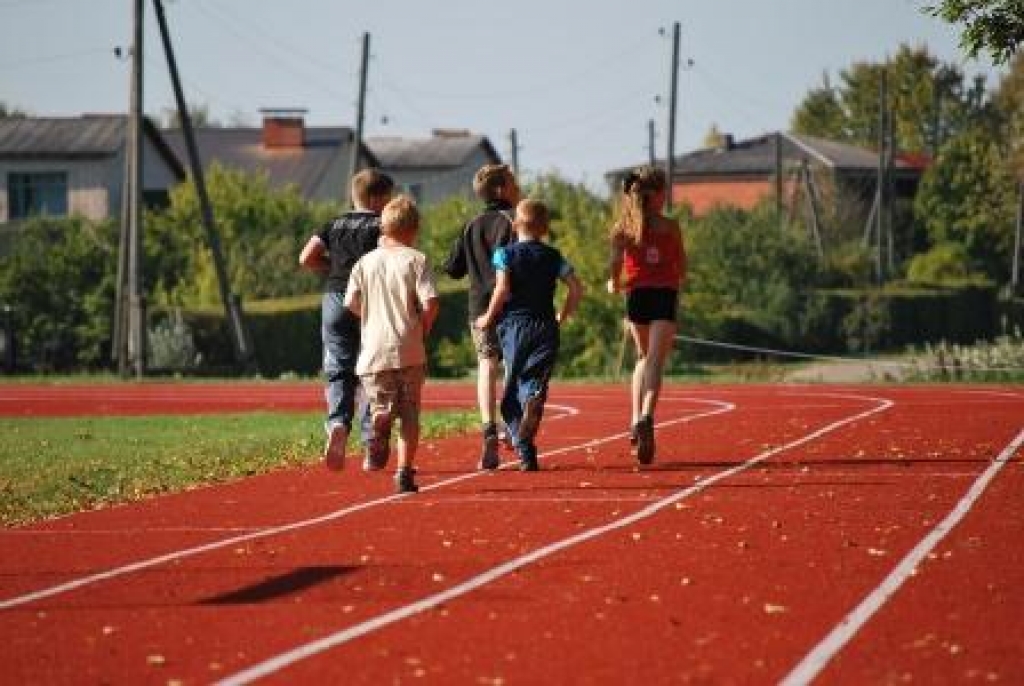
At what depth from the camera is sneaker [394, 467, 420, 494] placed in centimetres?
1477

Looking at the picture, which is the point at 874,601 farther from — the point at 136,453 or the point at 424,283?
the point at 136,453

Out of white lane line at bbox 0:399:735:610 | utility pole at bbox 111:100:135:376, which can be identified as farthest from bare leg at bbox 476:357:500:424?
utility pole at bbox 111:100:135:376

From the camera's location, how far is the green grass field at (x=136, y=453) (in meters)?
16.2

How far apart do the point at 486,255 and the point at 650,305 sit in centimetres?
116

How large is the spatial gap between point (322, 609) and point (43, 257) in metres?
42.2

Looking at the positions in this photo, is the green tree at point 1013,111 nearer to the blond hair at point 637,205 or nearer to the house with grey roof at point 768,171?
the house with grey roof at point 768,171

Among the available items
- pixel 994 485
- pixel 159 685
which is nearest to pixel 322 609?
pixel 159 685

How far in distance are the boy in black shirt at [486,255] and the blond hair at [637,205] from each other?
2.47ft

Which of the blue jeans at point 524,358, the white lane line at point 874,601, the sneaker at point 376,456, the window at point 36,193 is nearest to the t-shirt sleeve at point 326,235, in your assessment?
the blue jeans at point 524,358

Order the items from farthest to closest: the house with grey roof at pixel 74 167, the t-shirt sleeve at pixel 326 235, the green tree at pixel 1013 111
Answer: the house with grey roof at pixel 74 167, the green tree at pixel 1013 111, the t-shirt sleeve at pixel 326 235

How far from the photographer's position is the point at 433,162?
107875 millimetres

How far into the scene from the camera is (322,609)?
32.1 ft

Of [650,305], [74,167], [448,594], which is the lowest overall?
[448,594]

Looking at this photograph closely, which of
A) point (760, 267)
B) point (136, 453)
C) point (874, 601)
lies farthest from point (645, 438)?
point (760, 267)
